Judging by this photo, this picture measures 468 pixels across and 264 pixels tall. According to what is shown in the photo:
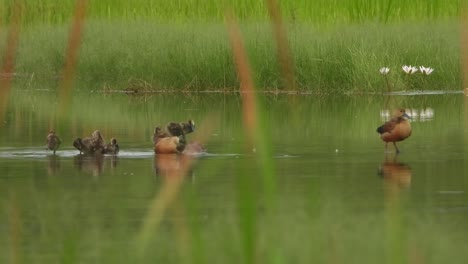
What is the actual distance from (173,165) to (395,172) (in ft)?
6.24

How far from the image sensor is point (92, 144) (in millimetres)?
12812

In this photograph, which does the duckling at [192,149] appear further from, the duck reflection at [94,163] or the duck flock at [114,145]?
the duck reflection at [94,163]

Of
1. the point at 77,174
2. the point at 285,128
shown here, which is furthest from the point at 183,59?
the point at 77,174

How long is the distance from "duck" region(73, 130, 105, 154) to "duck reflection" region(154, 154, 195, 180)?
1.72 ft

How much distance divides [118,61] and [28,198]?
46.2ft

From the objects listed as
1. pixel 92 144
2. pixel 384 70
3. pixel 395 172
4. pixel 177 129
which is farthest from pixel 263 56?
pixel 395 172

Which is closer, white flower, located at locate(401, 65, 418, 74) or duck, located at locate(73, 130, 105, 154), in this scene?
duck, located at locate(73, 130, 105, 154)

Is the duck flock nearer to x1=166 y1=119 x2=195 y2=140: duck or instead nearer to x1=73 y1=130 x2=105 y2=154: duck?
x1=73 y1=130 x2=105 y2=154: duck

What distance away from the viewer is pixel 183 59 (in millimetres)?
22906

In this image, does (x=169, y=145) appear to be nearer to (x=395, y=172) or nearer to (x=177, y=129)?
(x=177, y=129)

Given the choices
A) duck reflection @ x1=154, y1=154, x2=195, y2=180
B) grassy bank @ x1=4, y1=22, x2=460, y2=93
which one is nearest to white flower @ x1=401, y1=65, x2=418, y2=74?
grassy bank @ x1=4, y1=22, x2=460, y2=93

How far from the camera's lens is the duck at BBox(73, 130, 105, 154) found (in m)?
12.8

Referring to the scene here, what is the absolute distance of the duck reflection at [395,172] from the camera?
10.6 metres

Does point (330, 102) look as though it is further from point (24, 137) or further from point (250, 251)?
point (250, 251)
